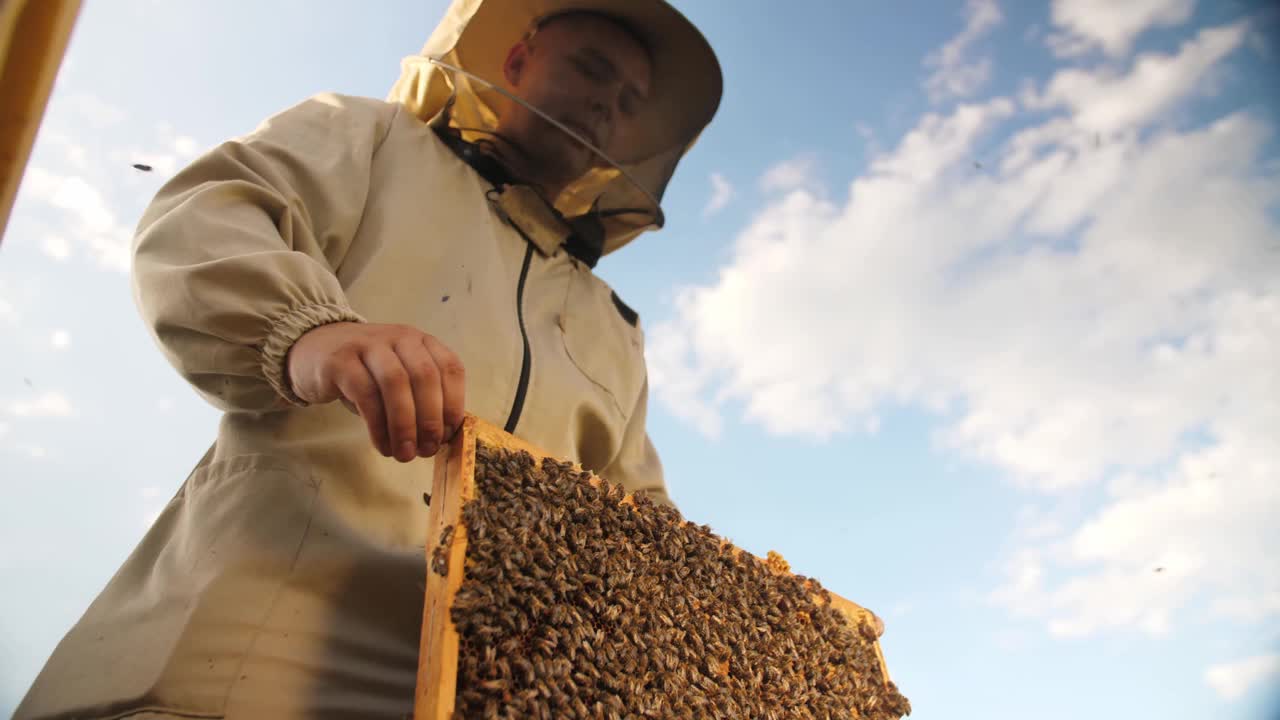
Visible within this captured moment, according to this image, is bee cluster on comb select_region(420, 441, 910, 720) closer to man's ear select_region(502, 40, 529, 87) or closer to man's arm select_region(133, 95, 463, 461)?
man's arm select_region(133, 95, 463, 461)

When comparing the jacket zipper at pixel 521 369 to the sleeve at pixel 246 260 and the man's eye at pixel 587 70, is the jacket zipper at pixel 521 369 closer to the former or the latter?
the sleeve at pixel 246 260

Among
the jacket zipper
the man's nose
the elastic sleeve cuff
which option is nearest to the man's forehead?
the man's nose

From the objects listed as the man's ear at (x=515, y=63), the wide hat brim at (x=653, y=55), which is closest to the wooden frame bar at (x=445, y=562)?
the wide hat brim at (x=653, y=55)

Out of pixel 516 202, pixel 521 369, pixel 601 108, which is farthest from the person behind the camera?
pixel 601 108

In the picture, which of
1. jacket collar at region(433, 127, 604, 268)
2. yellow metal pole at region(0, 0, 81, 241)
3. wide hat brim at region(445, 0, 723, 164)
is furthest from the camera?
wide hat brim at region(445, 0, 723, 164)

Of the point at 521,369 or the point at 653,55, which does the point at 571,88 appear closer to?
the point at 653,55

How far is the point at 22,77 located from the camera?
631 mm

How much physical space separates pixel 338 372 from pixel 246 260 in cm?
39

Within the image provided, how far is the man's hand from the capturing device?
1478 millimetres

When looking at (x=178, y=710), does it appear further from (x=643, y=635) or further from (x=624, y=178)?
(x=624, y=178)

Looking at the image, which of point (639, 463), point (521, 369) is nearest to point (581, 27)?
point (521, 369)

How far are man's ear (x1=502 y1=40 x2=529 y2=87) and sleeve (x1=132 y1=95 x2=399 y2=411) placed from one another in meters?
1.27

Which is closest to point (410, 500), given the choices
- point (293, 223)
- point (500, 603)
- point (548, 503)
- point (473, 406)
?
point (473, 406)

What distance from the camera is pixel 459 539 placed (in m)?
1.53
